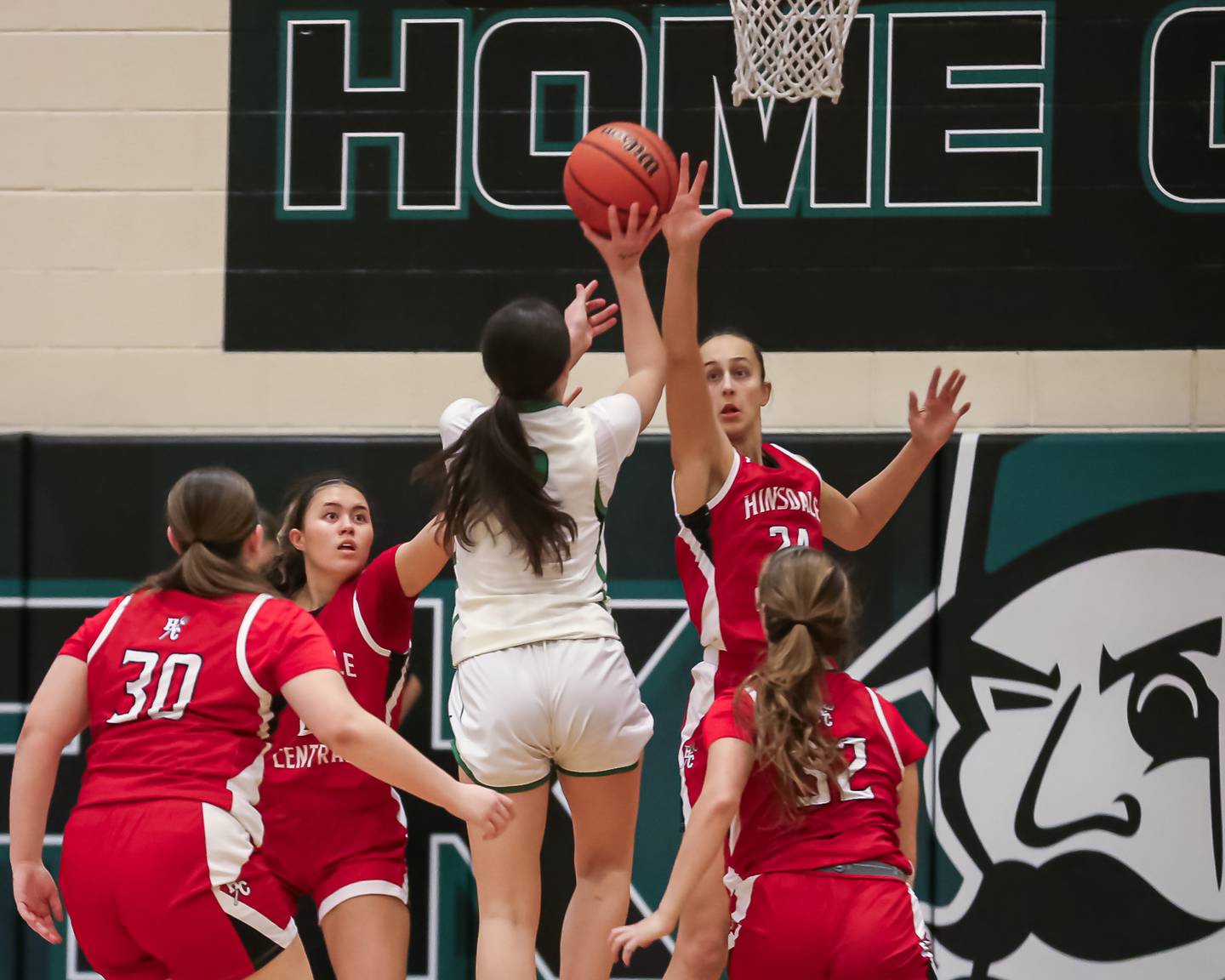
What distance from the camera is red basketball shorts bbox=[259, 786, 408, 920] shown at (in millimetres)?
4410

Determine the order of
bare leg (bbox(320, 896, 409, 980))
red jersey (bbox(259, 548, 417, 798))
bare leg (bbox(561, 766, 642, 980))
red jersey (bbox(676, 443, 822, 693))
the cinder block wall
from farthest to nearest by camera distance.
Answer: the cinder block wall → red jersey (bbox(259, 548, 417, 798)) → bare leg (bbox(320, 896, 409, 980)) → red jersey (bbox(676, 443, 822, 693)) → bare leg (bbox(561, 766, 642, 980))

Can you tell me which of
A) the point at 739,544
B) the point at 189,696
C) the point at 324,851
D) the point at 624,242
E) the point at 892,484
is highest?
the point at 624,242

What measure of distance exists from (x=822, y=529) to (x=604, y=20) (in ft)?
6.80

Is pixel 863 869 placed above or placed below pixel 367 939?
above

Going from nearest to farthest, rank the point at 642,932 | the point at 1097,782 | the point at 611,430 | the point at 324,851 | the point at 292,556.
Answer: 1. the point at 642,932
2. the point at 611,430
3. the point at 324,851
4. the point at 292,556
5. the point at 1097,782

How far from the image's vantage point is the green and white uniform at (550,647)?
344cm

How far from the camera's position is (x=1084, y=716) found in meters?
4.89

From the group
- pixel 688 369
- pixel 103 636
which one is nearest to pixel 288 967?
pixel 103 636

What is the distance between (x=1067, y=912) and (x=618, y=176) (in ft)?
9.67

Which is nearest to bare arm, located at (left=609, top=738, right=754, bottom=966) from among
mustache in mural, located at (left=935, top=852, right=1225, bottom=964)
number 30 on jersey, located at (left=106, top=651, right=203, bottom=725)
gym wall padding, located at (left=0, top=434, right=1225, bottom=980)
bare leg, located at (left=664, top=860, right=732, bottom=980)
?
bare leg, located at (left=664, top=860, right=732, bottom=980)

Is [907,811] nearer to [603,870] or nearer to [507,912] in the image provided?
[603,870]

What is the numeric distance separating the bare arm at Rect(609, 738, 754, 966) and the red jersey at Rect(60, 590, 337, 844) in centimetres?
92

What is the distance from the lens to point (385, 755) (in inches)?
124

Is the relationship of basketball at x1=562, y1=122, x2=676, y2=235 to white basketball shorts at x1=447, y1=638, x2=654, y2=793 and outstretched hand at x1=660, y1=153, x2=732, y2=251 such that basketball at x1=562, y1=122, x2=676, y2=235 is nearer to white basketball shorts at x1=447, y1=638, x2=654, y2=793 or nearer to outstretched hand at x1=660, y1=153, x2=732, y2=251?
outstretched hand at x1=660, y1=153, x2=732, y2=251
